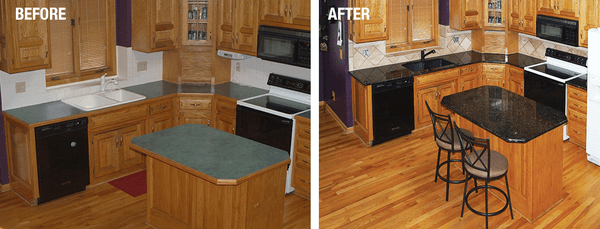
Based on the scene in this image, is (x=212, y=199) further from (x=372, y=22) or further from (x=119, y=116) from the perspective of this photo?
(x=372, y=22)

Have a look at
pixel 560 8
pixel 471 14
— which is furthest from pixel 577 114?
pixel 471 14

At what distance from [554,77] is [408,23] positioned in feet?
6.29

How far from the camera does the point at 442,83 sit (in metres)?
5.72

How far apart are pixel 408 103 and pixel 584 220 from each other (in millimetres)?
2179

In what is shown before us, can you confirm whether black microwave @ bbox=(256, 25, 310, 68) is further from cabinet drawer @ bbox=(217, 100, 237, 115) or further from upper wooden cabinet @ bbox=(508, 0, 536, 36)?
upper wooden cabinet @ bbox=(508, 0, 536, 36)

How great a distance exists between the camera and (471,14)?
4.09 metres

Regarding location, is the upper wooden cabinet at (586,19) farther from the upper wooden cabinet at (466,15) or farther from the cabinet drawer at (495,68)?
the upper wooden cabinet at (466,15)

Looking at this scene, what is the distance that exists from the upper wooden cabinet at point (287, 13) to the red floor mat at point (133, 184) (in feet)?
5.36

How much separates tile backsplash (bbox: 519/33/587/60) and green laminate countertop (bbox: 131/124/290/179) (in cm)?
220

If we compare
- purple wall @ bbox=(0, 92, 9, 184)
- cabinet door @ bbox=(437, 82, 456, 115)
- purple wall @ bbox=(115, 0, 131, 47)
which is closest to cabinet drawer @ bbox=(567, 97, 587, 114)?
cabinet door @ bbox=(437, 82, 456, 115)

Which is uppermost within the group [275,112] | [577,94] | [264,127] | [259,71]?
[259,71]

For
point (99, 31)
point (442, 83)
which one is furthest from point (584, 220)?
point (99, 31)

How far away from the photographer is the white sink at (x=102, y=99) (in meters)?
4.66

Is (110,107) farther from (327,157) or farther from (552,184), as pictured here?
(552,184)
